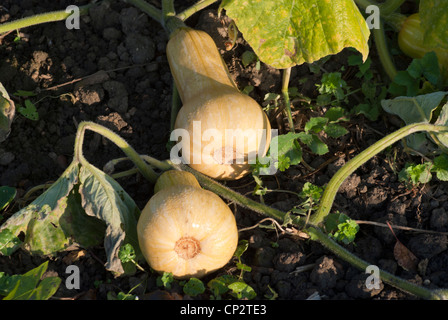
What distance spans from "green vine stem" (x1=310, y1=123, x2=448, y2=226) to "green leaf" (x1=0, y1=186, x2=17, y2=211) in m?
1.52

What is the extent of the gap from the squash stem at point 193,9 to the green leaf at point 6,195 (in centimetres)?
136

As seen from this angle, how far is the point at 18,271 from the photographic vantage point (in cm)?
289

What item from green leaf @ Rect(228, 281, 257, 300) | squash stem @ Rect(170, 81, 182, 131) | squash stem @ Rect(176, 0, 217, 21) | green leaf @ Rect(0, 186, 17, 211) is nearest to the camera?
green leaf @ Rect(228, 281, 257, 300)

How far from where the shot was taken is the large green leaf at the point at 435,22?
3.00 meters

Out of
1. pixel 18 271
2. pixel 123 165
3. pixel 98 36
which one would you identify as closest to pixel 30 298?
pixel 18 271

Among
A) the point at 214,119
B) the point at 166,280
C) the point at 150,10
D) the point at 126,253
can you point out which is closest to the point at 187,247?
the point at 166,280

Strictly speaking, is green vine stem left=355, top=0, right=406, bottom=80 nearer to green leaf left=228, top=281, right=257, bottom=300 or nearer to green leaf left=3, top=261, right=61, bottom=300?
green leaf left=228, top=281, right=257, bottom=300

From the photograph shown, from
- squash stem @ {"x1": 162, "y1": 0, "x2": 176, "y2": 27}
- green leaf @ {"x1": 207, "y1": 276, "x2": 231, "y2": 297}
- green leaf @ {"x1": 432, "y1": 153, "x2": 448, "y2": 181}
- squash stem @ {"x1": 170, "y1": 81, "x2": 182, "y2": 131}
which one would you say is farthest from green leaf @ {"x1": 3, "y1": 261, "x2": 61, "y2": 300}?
green leaf @ {"x1": 432, "y1": 153, "x2": 448, "y2": 181}

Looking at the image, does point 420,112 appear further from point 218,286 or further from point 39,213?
point 39,213

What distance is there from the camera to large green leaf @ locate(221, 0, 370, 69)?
9.11 ft

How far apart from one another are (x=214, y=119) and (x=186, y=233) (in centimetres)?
59

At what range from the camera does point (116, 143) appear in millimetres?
2982

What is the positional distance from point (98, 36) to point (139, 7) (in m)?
0.33

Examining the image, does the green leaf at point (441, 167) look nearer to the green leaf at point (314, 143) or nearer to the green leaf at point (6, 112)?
the green leaf at point (314, 143)
